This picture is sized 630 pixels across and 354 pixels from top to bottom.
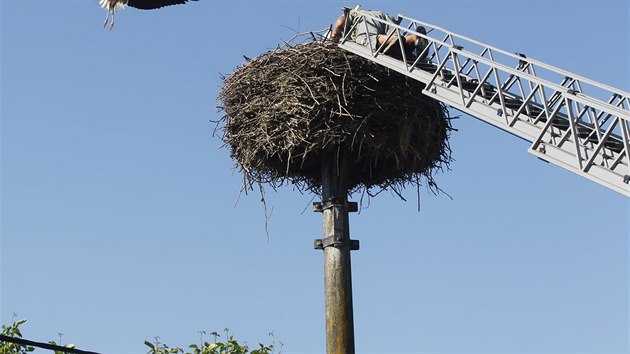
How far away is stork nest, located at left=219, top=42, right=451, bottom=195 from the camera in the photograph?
37.9ft

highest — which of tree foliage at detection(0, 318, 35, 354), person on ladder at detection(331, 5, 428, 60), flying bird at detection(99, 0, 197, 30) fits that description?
flying bird at detection(99, 0, 197, 30)

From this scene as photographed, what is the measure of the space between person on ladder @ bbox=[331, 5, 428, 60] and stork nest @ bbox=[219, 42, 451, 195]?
23 cm

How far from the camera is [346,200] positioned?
37.6 feet

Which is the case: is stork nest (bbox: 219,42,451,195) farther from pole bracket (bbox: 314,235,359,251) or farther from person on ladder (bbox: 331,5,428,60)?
pole bracket (bbox: 314,235,359,251)

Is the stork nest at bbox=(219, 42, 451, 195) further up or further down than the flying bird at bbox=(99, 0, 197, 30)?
further down

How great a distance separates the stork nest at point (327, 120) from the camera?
454 inches

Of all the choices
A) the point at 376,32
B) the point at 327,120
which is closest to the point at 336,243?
the point at 327,120

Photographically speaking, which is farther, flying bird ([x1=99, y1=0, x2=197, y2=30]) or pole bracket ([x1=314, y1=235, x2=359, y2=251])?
flying bird ([x1=99, y1=0, x2=197, y2=30])

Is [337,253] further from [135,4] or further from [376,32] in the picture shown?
[135,4]

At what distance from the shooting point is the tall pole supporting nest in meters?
10.8

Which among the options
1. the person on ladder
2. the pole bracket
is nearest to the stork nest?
the person on ladder

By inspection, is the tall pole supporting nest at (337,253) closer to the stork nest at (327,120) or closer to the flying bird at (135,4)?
the stork nest at (327,120)

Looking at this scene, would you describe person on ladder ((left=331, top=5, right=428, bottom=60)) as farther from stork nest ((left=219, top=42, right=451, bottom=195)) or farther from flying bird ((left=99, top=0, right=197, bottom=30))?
flying bird ((left=99, top=0, right=197, bottom=30))

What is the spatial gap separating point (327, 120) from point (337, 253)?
137 centimetres
